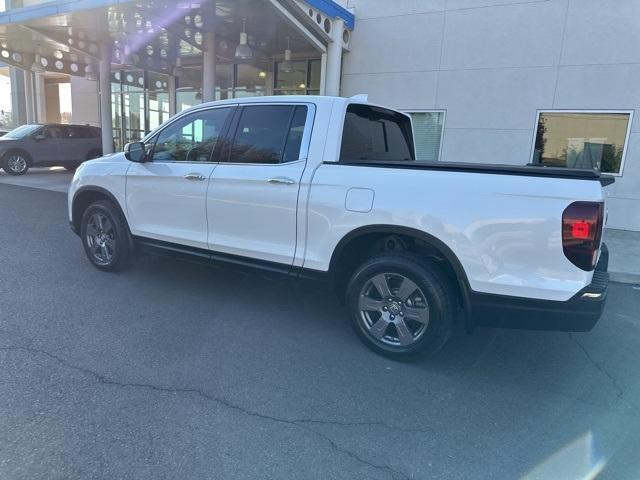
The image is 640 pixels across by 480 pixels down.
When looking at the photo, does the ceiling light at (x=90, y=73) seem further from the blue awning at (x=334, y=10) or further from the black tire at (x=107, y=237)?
the black tire at (x=107, y=237)

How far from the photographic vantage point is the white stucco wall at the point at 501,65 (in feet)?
29.4

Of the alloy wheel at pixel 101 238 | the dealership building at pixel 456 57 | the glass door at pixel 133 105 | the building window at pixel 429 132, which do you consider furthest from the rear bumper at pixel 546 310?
the glass door at pixel 133 105

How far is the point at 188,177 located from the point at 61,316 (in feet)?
5.55

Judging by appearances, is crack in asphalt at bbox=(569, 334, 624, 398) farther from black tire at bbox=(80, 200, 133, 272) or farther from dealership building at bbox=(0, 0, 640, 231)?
dealership building at bbox=(0, 0, 640, 231)

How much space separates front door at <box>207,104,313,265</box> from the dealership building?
6138 millimetres

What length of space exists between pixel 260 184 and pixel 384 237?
3.83ft

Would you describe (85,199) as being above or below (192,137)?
below

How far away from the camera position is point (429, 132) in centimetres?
1080

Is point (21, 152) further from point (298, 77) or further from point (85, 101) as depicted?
point (298, 77)

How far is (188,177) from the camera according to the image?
4438mm

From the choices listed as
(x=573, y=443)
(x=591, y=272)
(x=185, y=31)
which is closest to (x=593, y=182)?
(x=591, y=272)

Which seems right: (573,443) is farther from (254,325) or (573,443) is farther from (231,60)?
(231,60)

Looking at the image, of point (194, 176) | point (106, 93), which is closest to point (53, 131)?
point (106, 93)

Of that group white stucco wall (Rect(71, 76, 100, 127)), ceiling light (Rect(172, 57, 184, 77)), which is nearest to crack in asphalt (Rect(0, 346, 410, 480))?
ceiling light (Rect(172, 57, 184, 77))
